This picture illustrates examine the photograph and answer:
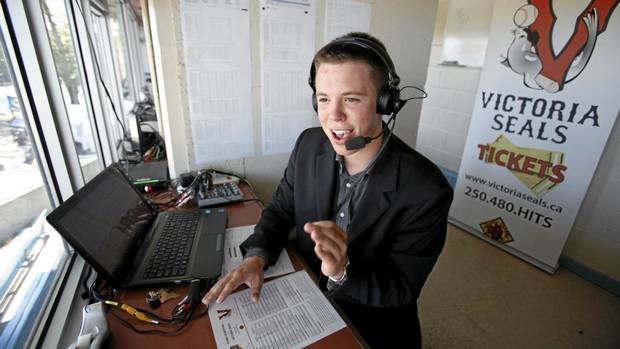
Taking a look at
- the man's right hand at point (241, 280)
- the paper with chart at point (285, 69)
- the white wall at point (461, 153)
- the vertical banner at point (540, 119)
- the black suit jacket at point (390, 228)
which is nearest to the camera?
the man's right hand at point (241, 280)

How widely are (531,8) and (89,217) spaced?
2.70 m

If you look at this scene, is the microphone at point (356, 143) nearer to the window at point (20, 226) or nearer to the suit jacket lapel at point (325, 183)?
the suit jacket lapel at point (325, 183)

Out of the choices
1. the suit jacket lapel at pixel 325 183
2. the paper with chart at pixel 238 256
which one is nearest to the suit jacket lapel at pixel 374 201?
the suit jacket lapel at pixel 325 183

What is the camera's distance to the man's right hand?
789 mm

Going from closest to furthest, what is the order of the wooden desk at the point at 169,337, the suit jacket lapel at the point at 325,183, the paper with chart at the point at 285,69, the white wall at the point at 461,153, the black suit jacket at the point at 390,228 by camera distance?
the wooden desk at the point at 169,337
the black suit jacket at the point at 390,228
the suit jacket lapel at the point at 325,183
the paper with chart at the point at 285,69
the white wall at the point at 461,153

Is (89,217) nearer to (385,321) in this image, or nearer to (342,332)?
(342,332)

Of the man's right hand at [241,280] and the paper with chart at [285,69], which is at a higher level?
the paper with chart at [285,69]

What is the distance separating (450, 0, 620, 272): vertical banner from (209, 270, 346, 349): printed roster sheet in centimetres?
208

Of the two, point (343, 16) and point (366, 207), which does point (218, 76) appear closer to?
point (343, 16)

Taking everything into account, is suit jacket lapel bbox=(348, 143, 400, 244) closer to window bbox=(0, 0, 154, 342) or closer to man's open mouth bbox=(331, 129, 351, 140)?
man's open mouth bbox=(331, 129, 351, 140)

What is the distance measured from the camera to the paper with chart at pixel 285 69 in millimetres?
1394

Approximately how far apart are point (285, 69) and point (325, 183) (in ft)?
2.31

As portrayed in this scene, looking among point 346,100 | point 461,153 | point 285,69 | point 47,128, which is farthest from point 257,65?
point 461,153

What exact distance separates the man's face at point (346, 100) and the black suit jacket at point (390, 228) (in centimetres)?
15
